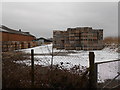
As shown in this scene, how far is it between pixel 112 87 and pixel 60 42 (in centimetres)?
1903

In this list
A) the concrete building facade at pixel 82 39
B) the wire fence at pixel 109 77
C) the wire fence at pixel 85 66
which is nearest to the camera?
the wire fence at pixel 109 77

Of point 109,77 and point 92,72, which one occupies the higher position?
point 92,72

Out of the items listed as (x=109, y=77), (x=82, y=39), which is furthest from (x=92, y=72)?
(x=82, y=39)

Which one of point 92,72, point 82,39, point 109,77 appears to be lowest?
point 109,77

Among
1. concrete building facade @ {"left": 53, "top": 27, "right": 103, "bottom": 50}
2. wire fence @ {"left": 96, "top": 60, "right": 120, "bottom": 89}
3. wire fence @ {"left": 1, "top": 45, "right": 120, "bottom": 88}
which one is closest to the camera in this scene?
wire fence @ {"left": 96, "top": 60, "right": 120, "bottom": 89}

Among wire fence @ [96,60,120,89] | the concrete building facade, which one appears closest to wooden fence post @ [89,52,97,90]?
wire fence @ [96,60,120,89]

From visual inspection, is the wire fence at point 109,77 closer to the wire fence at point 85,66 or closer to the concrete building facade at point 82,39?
the wire fence at point 85,66

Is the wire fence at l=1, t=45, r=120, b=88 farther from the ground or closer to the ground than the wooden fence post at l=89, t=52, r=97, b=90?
closer to the ground

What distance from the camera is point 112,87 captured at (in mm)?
3535

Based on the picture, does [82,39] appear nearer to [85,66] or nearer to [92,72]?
[85,66]

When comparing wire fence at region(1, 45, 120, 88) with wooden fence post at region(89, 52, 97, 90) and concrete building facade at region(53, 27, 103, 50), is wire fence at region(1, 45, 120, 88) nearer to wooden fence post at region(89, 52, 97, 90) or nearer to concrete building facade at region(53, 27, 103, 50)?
wooden fence post at region(89, 52, 97, 90)

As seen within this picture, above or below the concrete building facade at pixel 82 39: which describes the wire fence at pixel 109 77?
below

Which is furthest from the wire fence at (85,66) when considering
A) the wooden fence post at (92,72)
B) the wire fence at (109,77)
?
the wooden fence post at (92,72)

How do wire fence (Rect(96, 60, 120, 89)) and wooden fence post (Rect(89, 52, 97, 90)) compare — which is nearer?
wooden fence post (Rect(89, 52, 97, 90))
